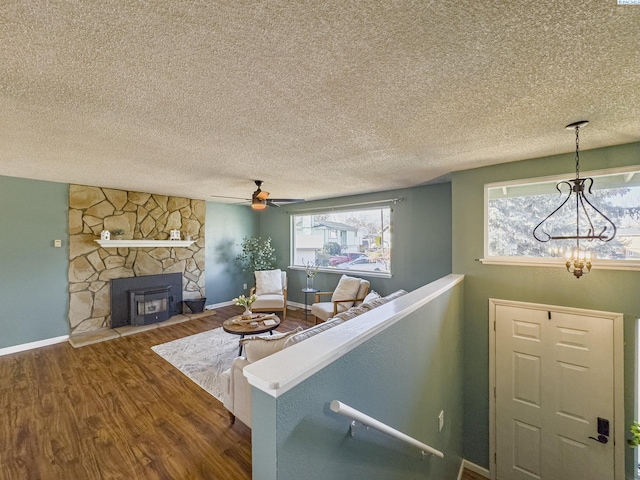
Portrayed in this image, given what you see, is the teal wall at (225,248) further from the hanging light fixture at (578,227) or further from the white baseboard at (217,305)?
the hanging light fixture at (578,227)

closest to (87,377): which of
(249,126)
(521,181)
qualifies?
(249,126)

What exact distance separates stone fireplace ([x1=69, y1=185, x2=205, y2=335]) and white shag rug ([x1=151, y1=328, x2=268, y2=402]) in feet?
5.05

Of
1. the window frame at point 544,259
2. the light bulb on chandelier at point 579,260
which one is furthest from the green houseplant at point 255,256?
the light bulb on chandelier at point 579,260

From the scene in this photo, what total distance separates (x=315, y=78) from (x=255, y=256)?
533cm

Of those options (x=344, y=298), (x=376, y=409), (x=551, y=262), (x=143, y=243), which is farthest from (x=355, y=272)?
(x=143, y=243)

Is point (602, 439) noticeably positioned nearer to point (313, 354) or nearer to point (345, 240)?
point (313, 354)

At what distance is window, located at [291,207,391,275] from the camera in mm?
4902

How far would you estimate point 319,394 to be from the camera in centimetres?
95

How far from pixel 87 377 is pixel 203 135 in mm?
3211

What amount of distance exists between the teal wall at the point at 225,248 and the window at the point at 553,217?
537 centimetres

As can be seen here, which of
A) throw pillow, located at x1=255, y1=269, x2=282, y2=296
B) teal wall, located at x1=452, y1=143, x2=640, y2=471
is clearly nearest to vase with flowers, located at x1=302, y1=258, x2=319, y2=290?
throw pillow, located at x1=255, y1=269, x2=282, y2=296

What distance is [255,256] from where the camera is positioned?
632 centimetres

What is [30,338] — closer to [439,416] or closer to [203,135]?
[203,135]

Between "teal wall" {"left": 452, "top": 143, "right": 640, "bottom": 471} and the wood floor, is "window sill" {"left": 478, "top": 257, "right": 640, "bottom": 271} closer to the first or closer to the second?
"teal wall" {"left": 452, "top": 143, "right": 640, "bottom": 471}
